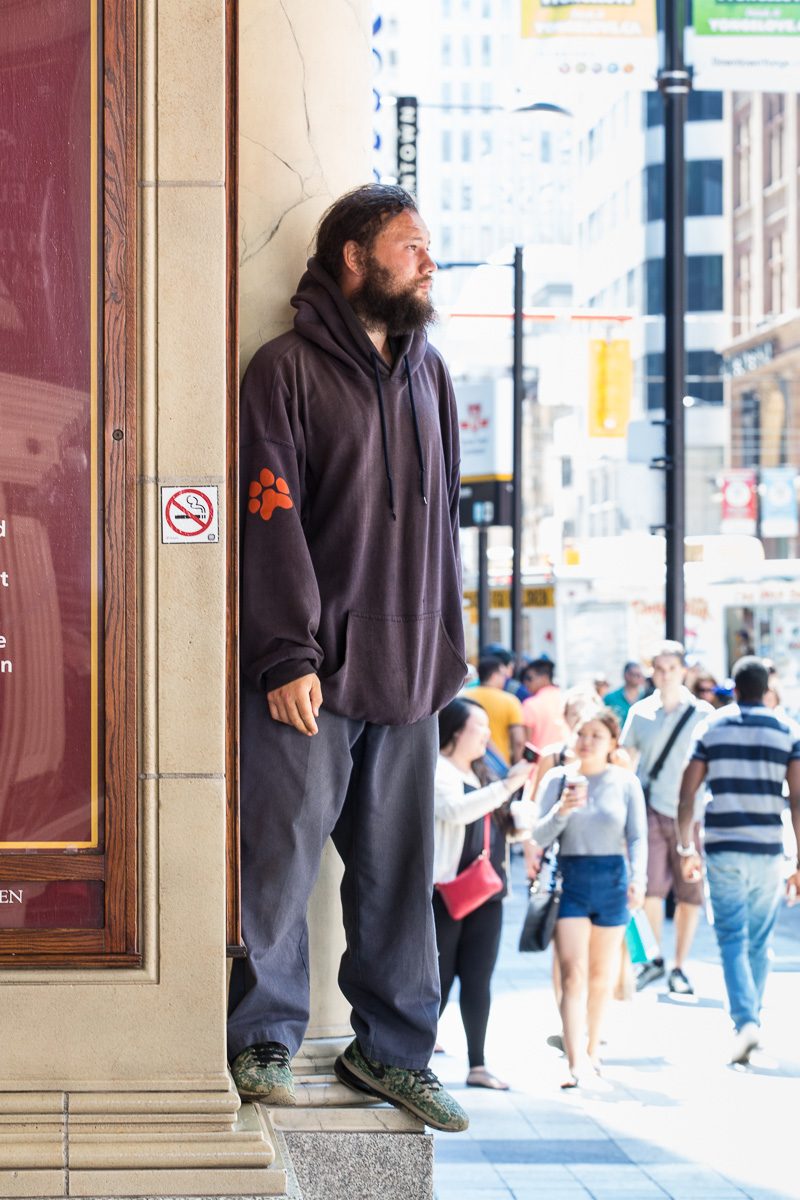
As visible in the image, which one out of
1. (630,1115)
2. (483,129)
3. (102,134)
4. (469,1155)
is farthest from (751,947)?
(483,129)

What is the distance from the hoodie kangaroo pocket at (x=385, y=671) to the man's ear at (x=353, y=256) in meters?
0.92

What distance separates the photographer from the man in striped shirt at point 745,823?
832cm

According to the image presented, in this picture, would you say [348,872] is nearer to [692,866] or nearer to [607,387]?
[692,866]

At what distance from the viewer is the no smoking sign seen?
11.5ft

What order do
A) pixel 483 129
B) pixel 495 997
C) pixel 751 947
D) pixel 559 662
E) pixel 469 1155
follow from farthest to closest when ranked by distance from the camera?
1. pixel 483 129
2. pixel 559 662
3. pixel 495 997
4. pixel 751 947
5. pixel 469 1155

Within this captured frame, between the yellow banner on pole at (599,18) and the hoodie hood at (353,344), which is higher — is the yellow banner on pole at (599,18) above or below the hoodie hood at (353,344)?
above

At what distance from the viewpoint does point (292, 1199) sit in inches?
131

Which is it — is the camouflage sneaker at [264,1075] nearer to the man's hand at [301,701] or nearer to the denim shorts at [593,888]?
the man's hand at [301,701]

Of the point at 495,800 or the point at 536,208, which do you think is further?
the point at 536,208

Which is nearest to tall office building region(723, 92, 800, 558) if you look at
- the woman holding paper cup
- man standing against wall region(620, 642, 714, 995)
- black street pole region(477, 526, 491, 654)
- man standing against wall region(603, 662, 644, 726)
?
black street pole region(477, 526, 491, 654)

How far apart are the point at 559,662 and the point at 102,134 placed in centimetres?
3154

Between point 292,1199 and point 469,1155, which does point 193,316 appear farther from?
point 469,1155

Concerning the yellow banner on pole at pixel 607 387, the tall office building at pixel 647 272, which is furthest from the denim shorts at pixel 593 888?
the tall office building at pixel 647 272

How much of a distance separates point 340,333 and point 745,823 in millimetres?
5149
